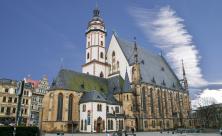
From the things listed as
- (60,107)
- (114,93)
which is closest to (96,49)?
(114,93)

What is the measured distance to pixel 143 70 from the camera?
69.1 m

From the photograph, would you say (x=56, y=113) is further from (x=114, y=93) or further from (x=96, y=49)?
(x=96, y=49)

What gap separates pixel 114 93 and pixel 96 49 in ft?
52.7

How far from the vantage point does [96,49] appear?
70.2m

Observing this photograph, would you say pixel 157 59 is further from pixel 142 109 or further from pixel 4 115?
pixel 4 115

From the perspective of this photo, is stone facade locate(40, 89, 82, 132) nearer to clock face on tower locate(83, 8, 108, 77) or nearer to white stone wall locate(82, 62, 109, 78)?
white stone wall locate(82, 62, 109, 78)

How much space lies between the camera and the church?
5232 centimetres

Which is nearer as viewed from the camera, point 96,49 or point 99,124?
point 99,124

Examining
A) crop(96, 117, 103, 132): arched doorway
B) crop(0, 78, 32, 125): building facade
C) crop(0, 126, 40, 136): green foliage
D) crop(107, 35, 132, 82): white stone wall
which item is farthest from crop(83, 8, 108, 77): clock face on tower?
crop(0, 126, 40, 136): green foliage

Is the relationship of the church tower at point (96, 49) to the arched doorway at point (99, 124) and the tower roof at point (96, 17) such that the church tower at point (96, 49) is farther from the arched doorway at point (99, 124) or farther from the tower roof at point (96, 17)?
the arched doorway at point (99, 124)

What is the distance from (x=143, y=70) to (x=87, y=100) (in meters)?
23.5

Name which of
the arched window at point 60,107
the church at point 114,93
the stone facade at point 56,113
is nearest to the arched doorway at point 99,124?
the church at point 114,93

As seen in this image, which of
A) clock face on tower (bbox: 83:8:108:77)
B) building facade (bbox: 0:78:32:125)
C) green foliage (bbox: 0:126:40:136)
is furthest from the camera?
clock face on tower (bbox: 83:8:108:77)

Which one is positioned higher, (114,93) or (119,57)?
(119,57)
